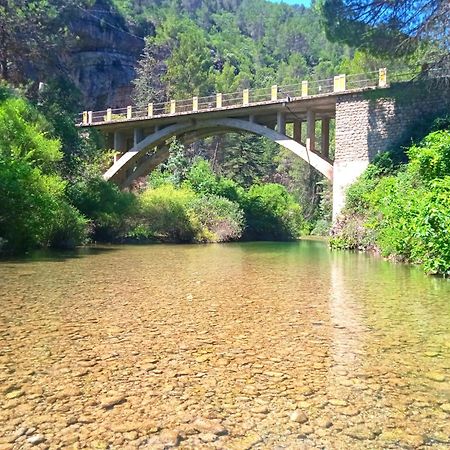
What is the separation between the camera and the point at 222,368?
3.38 m

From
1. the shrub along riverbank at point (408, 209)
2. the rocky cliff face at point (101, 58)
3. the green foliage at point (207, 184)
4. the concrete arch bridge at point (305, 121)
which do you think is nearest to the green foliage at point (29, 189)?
the shrub along riverbank at point (408, 209)

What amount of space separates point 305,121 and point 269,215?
6440 mm

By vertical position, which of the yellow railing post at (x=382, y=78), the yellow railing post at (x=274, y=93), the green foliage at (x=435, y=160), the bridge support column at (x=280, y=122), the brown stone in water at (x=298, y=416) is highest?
the yellow railing post at (x=274, y=93)

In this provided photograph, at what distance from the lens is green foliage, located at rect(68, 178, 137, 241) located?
55.5 feet

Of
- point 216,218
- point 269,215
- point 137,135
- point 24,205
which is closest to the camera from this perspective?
point 24,205

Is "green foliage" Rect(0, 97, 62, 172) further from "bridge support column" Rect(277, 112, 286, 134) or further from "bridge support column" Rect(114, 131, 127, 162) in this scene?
"bridge support column" Rect(114, 131, 127, 162)

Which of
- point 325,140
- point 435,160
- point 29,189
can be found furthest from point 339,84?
point 29,189

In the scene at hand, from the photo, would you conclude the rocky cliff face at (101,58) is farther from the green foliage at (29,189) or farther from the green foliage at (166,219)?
the green foliage at (29,189)

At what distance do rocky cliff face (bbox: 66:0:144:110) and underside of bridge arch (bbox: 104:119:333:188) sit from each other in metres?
13.4

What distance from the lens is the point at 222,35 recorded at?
7662 cm

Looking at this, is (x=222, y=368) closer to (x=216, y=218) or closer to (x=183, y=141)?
(x=216, y=218)

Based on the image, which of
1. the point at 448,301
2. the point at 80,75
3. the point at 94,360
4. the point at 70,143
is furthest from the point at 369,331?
the point at 80,75

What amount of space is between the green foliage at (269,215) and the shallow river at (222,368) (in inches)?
764

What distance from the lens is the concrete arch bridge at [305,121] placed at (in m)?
17.6
